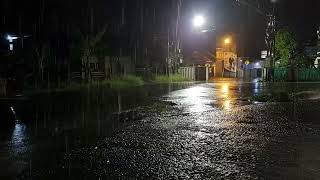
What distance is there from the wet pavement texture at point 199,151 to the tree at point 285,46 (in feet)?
95.4

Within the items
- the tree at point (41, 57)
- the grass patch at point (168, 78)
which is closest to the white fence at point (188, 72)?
the grass patch at point (168, 78)

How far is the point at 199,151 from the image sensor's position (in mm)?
7039

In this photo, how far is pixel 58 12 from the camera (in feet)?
86.3

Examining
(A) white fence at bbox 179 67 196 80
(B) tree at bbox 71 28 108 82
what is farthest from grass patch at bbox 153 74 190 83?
(B) tree at bbox 71 28 108 82

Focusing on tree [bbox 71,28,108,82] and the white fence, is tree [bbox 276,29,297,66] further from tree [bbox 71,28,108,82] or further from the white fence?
tree [bbox 71,28,108,82]

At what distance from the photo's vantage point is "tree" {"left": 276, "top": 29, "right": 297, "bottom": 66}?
128ft

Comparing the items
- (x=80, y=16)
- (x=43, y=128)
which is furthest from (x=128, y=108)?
(x=80, y=16)

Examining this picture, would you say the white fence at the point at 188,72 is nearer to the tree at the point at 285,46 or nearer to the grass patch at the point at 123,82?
the tree at the point at 285,46

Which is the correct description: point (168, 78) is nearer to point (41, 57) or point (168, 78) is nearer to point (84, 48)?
point (84, 48)

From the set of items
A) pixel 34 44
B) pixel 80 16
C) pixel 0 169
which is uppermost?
pixel 80 16

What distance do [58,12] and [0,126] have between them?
1745 cm

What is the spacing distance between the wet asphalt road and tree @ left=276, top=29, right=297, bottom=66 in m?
29.1

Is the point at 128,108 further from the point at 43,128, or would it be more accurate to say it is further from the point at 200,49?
the point at 200,49

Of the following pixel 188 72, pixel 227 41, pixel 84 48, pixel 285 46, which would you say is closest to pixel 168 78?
pixel 188 72
